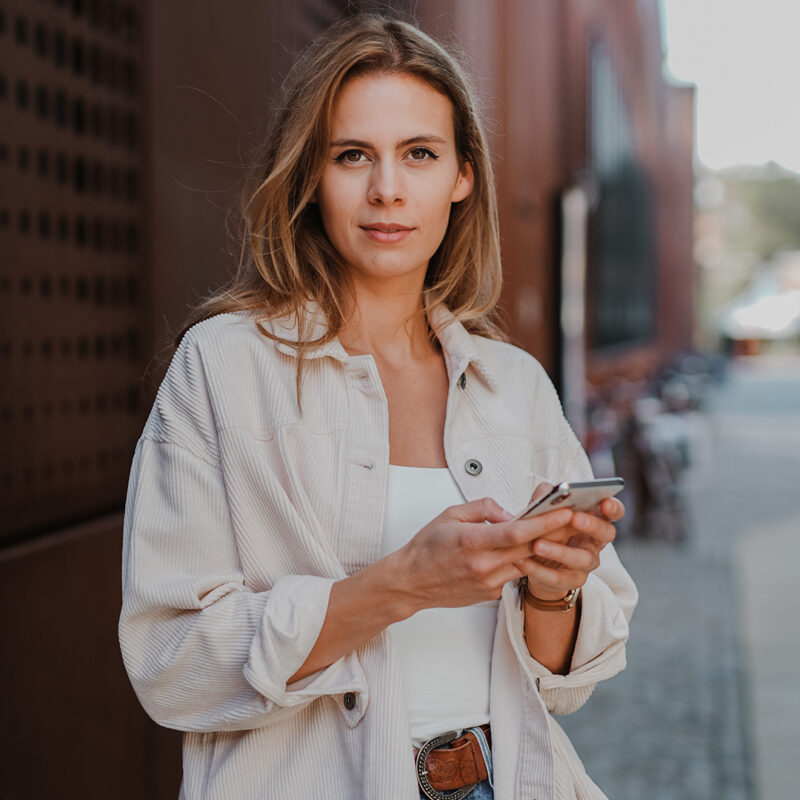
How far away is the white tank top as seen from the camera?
174 centimetres

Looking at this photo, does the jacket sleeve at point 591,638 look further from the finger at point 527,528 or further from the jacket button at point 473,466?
the finger at point 527,528

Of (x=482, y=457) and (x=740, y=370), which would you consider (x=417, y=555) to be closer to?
(x=482, y=457)

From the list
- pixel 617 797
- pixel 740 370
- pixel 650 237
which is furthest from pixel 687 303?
pixel 617 797

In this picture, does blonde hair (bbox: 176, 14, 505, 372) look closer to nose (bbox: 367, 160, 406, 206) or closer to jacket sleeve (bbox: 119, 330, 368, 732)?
nose (bbox: 367, 160, 406, 206)

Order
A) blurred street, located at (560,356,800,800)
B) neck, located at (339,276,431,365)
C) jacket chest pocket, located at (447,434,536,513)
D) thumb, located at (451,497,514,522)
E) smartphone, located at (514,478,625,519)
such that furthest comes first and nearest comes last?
blurred street, located at (560,356,800,800) < neck, located at (339,276,431,365) < jacket chest pocket, located at (447,434,536,513) < thumb, located at (451,497,514,522) < smartphone, located at (514,478,625,519)

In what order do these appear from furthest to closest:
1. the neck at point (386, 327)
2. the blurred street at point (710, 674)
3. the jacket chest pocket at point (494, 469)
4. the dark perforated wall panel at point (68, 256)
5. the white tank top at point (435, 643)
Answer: the blurred street at point (710, 674)
the dark perforated wall panel at point (68, 256)
the neck at point (386, 327)
the jacket chest pocket at point (494, 469)
the white tank top at point (435, 643)

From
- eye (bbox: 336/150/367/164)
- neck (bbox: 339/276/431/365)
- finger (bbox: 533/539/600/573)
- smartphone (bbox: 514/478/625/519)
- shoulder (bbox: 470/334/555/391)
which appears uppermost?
eye (bbox: 336/150/367/164)

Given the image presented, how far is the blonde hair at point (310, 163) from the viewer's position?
6.07ft

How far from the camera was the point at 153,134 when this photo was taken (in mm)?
3176

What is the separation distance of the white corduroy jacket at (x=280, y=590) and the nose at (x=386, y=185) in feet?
0.89

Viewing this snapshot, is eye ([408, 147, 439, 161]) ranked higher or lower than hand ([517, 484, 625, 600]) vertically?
higher

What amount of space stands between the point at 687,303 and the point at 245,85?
3060 centimetres

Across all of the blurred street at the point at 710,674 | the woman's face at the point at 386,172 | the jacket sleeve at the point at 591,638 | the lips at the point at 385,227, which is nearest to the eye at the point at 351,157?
the woman's face at the point at 386,172

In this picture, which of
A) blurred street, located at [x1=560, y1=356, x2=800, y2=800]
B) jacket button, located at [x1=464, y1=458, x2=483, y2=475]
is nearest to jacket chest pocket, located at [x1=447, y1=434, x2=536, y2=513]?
jacket button, located at [x1=464, y1=458, x2=483, y2=475]
